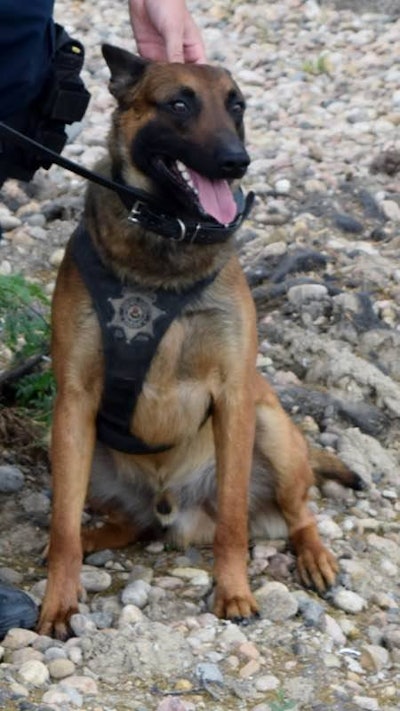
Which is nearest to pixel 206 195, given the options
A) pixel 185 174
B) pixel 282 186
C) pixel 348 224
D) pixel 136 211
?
pixel 185 174

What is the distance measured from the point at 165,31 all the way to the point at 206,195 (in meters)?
0.68

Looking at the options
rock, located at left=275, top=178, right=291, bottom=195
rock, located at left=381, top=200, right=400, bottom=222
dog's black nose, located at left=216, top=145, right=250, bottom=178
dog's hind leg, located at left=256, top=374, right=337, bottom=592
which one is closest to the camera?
dog's black nose, located at left=216, top=145, right=250, bottom=178

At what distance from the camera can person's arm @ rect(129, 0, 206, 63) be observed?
473 cm

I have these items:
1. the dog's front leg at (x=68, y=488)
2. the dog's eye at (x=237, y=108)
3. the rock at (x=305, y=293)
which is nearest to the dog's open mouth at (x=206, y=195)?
the dog's eye at (x=237, y=108)

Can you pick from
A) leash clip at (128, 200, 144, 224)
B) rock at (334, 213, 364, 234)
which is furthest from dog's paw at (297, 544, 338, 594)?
rock at (334, 213, 364, 234)

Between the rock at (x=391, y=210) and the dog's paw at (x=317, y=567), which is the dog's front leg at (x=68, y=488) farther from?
the rock at (x=391, y=210)

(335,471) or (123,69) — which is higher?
(123,69)

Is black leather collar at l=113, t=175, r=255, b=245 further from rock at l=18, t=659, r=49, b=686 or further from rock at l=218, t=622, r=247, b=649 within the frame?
rock at l=18, t=659, r=49, b=686

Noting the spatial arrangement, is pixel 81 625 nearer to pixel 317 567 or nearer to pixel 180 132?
pixel 317 567

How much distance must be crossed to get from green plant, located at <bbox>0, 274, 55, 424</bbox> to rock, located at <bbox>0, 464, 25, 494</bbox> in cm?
33

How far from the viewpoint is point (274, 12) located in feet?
39.0

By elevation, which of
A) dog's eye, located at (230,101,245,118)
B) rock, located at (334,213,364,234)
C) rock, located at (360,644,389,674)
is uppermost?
dog's eye, located at (230,101,245,118)

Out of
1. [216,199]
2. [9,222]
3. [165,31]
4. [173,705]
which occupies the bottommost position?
[9,222]

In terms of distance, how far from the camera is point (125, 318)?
4.62 meters
